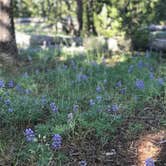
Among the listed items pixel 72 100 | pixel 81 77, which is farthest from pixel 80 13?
pixel 72 100

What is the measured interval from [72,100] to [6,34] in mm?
2426

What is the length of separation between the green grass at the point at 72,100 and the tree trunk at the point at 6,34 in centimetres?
34

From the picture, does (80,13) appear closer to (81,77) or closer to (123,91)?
(81,77)

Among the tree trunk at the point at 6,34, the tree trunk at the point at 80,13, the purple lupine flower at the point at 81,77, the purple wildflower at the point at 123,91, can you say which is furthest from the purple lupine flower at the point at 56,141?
the tree trunk at the point at 80,13

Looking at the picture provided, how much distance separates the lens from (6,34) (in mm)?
6941

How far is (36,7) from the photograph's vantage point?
16.0m

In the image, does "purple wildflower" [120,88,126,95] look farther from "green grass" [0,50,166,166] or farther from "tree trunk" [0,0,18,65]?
"tree trunk" [0,0,18,65]

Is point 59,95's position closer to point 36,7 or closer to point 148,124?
point 148,124

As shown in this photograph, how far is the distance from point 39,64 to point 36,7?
902 centimetres

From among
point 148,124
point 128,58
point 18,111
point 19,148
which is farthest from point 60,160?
point 128,58

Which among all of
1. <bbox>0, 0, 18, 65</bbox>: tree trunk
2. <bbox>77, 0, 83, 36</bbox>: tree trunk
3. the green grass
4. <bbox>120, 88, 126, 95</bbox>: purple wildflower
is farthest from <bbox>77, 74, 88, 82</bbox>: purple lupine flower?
<bbox>77, 0, 83, 36</bbox>: tree trunk

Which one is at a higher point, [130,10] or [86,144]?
[130,10]

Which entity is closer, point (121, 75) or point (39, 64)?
point (121, 75)

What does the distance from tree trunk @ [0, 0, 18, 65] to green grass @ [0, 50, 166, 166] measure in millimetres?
336
